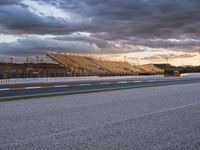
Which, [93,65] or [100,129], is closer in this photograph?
[100,129]

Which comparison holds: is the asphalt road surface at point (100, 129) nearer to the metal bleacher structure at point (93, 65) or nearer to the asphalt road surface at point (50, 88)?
the asphalt road surface at point (50, 88)

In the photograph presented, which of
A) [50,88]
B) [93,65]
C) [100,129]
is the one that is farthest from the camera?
[93,65]

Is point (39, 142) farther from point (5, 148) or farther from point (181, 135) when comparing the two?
point (181, 135)

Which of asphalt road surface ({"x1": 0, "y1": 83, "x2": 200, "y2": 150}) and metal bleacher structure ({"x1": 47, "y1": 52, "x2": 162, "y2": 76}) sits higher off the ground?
metal bleacher structure ({"x1": 47, "y1": 52, "x2": 162, "y2": 76})

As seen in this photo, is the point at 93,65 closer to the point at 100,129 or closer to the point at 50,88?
the point at 50,88

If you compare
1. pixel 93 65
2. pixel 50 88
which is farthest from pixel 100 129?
pixel 93 65

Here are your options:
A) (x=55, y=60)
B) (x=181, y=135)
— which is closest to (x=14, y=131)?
(x=181, y=135)

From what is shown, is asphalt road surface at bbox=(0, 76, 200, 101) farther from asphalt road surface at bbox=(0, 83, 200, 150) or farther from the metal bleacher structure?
the metal bleacher structure

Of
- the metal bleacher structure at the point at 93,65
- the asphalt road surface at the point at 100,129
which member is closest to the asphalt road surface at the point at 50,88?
the asphalt road surface at the point at 100,129

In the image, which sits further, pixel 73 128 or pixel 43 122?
pixel 43 122

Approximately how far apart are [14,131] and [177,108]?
7063 mm

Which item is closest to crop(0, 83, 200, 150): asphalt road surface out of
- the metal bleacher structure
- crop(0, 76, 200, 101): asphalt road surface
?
crop(0, 76, 200, 101): asphalt road surface

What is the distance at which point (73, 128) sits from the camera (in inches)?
385

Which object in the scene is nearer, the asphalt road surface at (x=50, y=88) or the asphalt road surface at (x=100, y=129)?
the asphalt road surface at (x=100, y=129)
